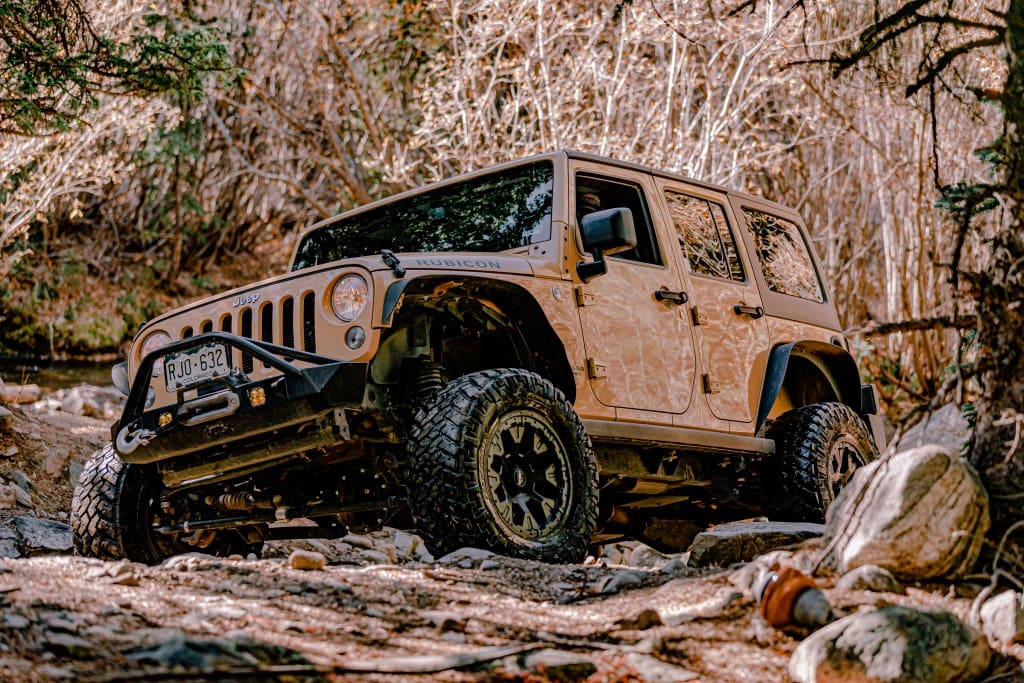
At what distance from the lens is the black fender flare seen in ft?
21.6

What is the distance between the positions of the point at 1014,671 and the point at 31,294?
14773 millimetres

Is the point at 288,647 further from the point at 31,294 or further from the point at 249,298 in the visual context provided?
the point at 31,294

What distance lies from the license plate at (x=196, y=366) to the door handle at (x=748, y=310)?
3075 millimetres

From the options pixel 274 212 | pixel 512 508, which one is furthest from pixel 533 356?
pixel 274 212

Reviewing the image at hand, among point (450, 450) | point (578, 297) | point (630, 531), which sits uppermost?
point (578, 297)

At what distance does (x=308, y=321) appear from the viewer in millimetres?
4746

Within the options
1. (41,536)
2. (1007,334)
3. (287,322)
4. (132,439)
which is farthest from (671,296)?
(41,536)

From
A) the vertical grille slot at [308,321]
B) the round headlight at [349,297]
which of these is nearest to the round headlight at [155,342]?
the vertical grille slot at [308,321]

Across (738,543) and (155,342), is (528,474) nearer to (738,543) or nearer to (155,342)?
(738,543)

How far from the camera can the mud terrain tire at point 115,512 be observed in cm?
514

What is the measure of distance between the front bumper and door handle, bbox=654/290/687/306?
6.54ft

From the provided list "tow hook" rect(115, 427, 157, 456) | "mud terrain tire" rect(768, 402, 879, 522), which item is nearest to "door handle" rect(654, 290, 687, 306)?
"mud terrain tire" rect(768, 402, 879, 522)

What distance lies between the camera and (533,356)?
5348 millimetres

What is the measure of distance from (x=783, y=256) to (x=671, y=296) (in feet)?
5.36
